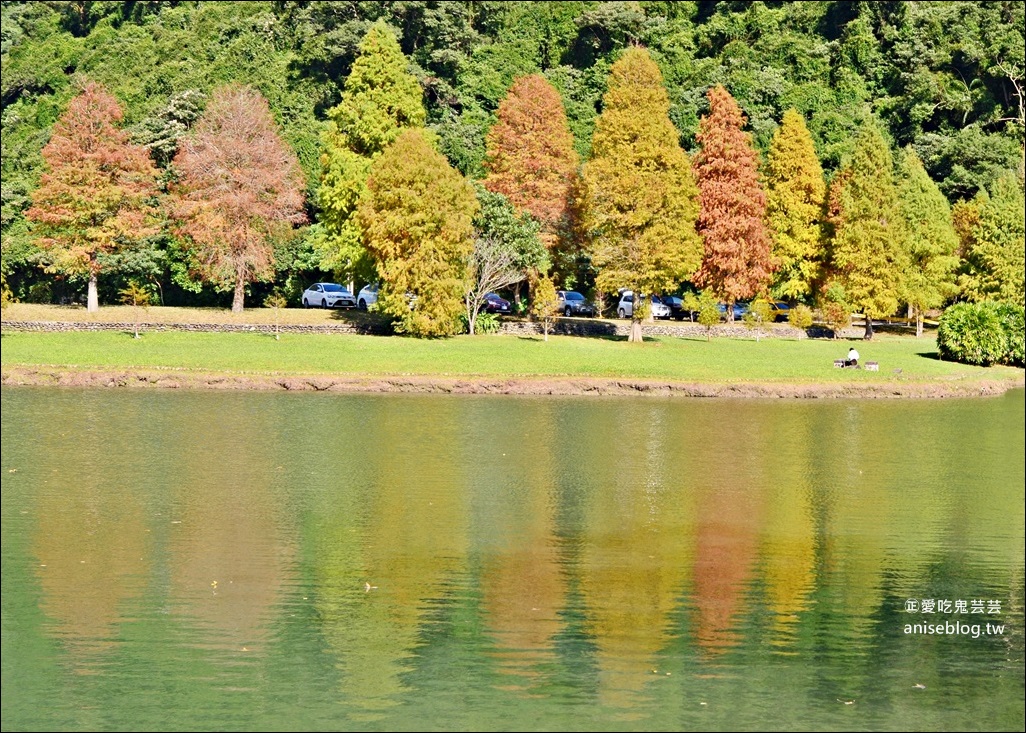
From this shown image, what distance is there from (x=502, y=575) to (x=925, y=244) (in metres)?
60.5

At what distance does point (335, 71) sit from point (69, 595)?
86.7 m

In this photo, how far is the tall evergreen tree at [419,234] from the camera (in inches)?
2795

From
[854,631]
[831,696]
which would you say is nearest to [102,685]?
[831,696]

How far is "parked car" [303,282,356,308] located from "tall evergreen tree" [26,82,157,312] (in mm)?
10460

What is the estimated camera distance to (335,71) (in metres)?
109

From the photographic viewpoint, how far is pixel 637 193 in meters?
73.8

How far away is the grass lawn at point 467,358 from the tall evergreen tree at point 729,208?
26.6 feet

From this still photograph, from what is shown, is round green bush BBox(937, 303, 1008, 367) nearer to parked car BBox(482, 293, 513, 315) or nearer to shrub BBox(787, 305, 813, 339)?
shrub BBox(787, 305, 813, 339)

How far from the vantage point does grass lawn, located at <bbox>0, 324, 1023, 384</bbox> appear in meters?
62.8

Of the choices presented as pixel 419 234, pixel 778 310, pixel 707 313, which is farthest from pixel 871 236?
pixel 419 234

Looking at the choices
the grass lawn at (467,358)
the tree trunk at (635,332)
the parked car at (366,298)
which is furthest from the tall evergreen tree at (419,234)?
the tree trunk at (635,332)

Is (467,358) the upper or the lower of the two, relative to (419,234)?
lower

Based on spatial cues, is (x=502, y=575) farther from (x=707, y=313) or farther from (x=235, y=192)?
(x=235, y=192)

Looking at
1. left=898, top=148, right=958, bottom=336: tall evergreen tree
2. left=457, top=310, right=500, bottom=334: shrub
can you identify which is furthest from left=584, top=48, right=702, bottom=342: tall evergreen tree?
left=898, top=148, right=958, bottom=336: tall evergreen tree
